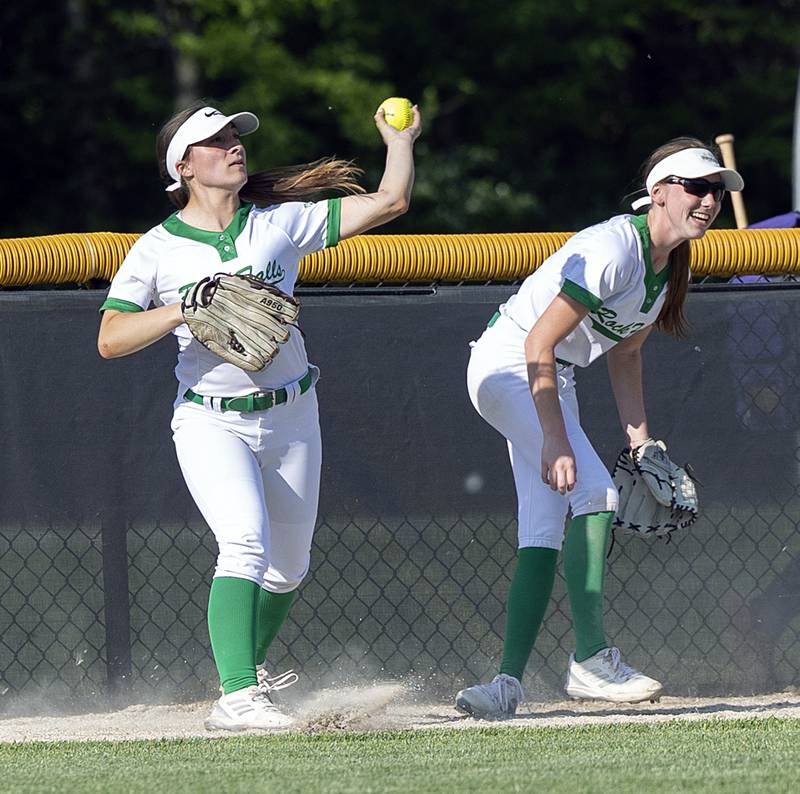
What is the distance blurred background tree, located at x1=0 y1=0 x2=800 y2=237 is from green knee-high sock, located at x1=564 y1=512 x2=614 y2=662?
12586 millimetres

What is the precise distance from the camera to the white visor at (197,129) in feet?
14.3

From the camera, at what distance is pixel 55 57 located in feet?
61.7

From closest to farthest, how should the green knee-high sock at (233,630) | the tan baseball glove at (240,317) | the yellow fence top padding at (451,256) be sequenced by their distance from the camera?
the tan baseball glove at (240,317) → the green knee-high sock at (233,630) → the yellow fence top padding at (451,256)

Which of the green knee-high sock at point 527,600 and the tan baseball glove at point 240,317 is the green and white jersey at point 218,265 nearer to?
the tan baseball glove at point 240,317

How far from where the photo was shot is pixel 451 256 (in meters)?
5.34

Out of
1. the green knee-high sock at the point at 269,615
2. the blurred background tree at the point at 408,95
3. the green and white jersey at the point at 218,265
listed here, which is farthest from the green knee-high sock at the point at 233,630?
the blurred background tree at the point at 408,95

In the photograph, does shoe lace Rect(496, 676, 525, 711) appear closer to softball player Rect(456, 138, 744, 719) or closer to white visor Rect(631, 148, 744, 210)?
softball player Rect(456, 138, 744, 719)

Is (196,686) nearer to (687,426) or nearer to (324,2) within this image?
(687,426)

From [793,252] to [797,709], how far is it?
5.17 ft

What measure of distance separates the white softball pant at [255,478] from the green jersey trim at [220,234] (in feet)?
1.43

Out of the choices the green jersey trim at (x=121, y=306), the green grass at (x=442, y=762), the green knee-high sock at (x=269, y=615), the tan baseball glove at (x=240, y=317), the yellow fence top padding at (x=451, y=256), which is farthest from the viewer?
the yellow fence top padding at (x=451, y=256)

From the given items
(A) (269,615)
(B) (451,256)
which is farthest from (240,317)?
(B) (451,256)

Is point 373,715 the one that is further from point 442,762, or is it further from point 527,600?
point 442,762

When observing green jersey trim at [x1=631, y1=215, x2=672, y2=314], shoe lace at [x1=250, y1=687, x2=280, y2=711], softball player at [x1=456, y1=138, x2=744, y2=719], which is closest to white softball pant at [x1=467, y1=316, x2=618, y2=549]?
softball player at [x1=456, y1=138, x2=744, y2=719]
